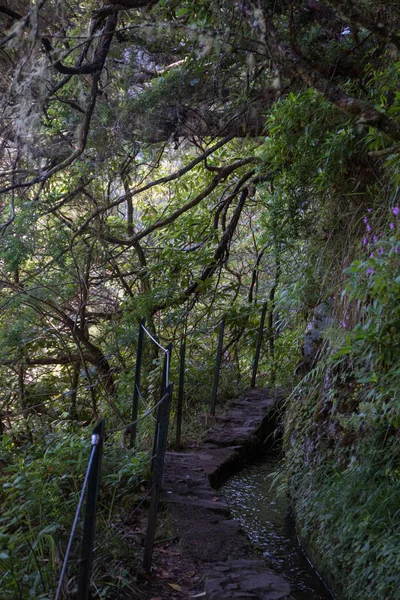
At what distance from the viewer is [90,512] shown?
1910 mm

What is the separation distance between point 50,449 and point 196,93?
3267mm

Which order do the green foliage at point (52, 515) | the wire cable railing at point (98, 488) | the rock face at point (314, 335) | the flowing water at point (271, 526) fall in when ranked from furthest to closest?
the rock face at point (314, 335) → the flowing water at point (271, 526) → the green foliage at point (52, 515) → the wire cable railing at point (98, 488)

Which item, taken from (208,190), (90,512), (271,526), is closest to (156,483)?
(90,512)

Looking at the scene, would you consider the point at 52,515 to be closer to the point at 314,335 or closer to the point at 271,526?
the point at 271,526

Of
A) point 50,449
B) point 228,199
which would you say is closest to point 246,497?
point 50,449

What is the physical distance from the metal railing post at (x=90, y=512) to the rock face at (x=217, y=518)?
2.67ft

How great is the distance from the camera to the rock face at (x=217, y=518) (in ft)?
8.73

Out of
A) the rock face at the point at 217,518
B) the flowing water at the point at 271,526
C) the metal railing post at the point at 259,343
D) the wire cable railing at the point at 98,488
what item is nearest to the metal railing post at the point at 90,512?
the wire cable railing at the point at 98,488

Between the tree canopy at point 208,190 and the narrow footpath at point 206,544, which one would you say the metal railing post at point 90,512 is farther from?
the tree canopy at point 208,190

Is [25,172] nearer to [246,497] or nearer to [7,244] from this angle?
[7,244]

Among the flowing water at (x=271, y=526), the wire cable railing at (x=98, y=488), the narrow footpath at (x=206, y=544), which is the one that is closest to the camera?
the wire cable railing at (x=98, y=488)

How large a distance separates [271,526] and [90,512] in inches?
87.8

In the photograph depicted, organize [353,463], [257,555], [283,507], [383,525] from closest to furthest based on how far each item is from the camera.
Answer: [383,525]
[257,555]
[353,463]
[283,507]

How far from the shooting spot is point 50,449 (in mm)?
3492
